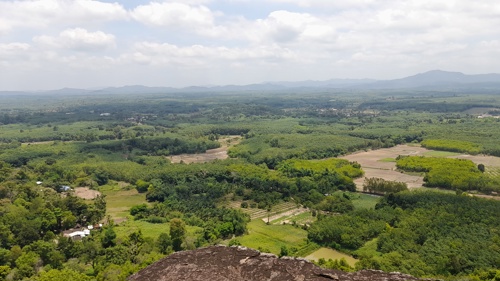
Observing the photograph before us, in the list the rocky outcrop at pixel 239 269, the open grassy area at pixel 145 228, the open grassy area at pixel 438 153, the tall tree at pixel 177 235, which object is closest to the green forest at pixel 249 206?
the tall tree at pixel 177 235

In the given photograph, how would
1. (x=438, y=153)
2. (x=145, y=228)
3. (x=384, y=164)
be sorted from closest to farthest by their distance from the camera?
(x=145, y=228)
(x=384, y=164)
(x=438, y=153)

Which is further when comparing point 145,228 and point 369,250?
point 145,228

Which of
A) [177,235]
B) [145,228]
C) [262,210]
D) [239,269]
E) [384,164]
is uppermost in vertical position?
[239,269]

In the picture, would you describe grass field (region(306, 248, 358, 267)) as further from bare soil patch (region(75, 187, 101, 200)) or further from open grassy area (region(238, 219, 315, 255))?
bare soil patch (region(75, 187, 101, 200))

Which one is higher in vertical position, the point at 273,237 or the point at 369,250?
the point at 369,250

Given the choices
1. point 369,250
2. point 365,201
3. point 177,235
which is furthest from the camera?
point 365,201

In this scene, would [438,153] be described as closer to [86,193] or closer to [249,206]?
[249,206]

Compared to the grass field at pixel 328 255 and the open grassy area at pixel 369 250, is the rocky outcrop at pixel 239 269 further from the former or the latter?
the open grassy area at pixel 369 250

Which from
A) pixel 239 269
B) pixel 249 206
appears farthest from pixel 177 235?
pixel 239 269
